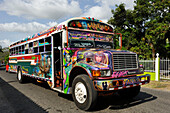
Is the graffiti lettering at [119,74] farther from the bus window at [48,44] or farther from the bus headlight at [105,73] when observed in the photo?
the bus window at [48,44]

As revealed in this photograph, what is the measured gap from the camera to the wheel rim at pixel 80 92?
409cm

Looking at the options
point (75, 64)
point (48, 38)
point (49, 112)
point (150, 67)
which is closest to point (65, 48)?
point (75, 64)

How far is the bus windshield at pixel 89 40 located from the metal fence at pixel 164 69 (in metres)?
6.88

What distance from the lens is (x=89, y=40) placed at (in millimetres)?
5277

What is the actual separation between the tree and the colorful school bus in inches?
395

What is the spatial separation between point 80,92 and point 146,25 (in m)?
14.2

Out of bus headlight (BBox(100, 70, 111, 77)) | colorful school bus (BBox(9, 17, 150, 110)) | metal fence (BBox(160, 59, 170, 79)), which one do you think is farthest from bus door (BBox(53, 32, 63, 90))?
metal fence (BBox(160, 59, 170, 79))

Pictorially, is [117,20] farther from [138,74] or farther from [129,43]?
[138,74]

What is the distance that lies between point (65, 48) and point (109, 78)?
1741 mm

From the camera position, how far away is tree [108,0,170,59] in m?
14.9

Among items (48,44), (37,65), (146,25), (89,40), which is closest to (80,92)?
(89,40)

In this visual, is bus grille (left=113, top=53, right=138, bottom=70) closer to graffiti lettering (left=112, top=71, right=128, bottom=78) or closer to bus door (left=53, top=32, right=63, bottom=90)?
graffiti lettering (left=112, top=71, right=128, bottom=78)

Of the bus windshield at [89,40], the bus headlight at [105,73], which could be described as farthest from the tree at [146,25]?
the bus headlight at [105,73]

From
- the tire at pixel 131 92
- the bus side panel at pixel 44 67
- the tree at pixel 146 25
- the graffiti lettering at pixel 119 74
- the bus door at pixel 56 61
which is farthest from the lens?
the tree at pixel 146 25
